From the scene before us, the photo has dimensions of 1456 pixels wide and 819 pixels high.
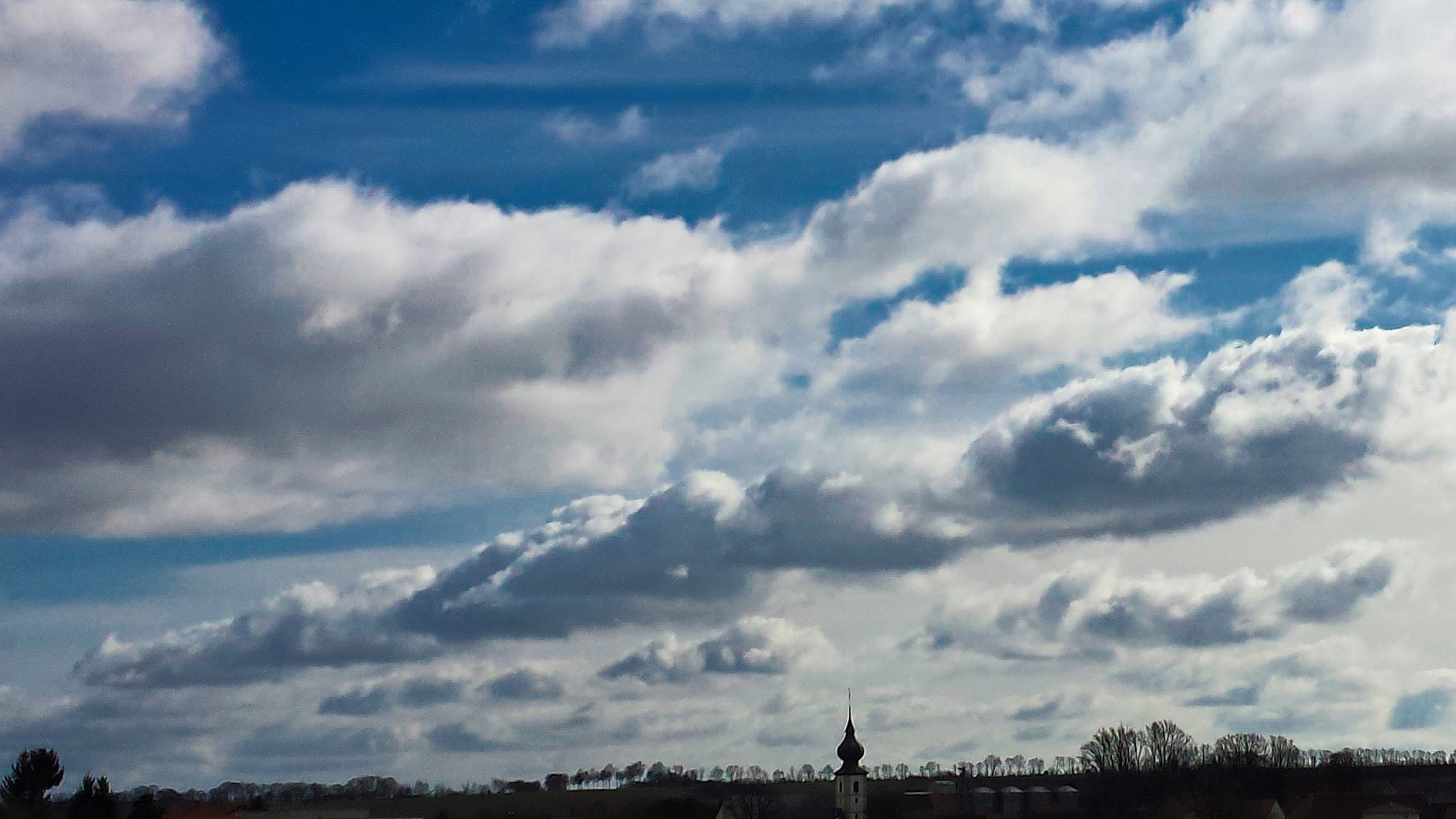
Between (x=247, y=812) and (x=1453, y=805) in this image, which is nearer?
(x=247, y=812)

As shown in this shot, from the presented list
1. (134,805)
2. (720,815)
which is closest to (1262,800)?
(720,815)

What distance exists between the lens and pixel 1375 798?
192 metres

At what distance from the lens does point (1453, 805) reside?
7800 inches

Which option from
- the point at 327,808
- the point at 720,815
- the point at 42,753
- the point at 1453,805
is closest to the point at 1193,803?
the point at 1453,805

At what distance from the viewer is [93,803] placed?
122 m

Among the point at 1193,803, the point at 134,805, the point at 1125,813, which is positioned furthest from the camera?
the point at 1125,813

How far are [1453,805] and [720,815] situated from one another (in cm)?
8496

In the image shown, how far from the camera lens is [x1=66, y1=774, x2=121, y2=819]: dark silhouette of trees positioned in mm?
121625

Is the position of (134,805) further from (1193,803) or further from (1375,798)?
(1375,798)

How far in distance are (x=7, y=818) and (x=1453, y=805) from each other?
156m

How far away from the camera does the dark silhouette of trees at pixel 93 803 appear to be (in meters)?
122

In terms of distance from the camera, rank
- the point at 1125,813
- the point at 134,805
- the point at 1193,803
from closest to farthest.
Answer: the point at 134,805 < the point at 1193,803 < the point at 1125,813

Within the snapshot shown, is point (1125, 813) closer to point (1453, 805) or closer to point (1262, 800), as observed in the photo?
point (1262, 800)

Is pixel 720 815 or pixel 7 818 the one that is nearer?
pixel 7 818
